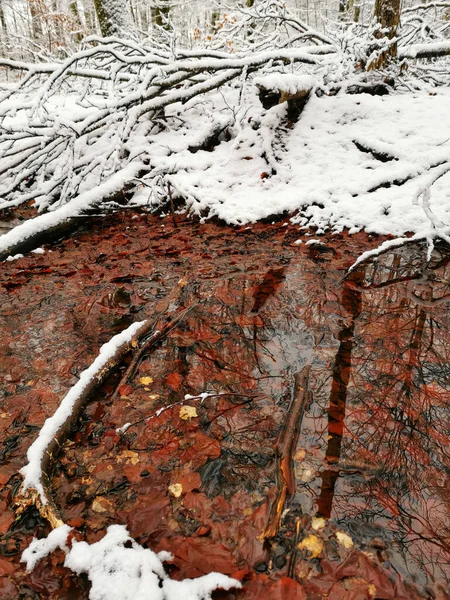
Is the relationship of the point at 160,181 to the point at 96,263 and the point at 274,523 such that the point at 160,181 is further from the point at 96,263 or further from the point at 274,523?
the point at 274,523

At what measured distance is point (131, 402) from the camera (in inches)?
95.9

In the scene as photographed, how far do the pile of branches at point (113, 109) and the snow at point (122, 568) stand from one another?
13.0 ft

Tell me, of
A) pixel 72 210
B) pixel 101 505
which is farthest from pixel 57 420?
pixel 72 210

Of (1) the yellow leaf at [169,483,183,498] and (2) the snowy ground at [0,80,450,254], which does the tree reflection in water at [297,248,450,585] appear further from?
(2) the snowy ground at [0,80,450,254]

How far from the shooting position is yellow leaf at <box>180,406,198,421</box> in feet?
7.59

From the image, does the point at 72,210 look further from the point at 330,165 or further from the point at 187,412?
the point at 187,412

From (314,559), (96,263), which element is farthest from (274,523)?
(96,263)

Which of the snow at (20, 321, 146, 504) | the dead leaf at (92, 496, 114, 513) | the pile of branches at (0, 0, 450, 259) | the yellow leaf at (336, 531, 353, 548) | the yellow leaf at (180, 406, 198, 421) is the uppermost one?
the pile of branches at (0, 0, 450, 259)

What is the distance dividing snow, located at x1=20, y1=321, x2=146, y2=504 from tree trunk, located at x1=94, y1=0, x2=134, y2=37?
8370mm

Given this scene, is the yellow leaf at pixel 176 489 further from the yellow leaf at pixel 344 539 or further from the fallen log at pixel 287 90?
the fallen log at pixel 287 90

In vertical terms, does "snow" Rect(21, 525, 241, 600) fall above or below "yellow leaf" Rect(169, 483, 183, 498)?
above

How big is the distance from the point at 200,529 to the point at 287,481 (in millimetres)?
469

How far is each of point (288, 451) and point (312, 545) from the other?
46cm

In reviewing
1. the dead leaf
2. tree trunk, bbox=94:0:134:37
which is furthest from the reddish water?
tree trunk, bbox=94:0:134:37
